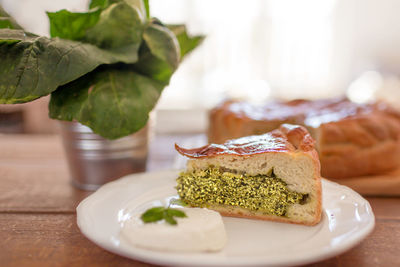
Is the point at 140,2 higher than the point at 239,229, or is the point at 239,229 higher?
the point at 140,2

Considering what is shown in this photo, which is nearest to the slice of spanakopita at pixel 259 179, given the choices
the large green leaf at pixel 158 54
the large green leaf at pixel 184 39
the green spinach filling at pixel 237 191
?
the green spinach filling at pixel 237 191

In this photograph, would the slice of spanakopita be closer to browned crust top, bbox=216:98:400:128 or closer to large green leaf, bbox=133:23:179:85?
large green leaf, bbox=133:23:179:85

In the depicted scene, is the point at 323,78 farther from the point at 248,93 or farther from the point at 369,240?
the point at 369,240

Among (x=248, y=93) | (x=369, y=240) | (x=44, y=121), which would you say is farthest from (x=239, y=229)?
Answer: (x=248, y=93)

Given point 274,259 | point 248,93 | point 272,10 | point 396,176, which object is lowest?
point 248,93

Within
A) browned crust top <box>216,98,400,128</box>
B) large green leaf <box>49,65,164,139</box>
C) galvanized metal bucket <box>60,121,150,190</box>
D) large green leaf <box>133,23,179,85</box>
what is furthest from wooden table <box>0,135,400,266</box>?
large green leaf <box>133,23,179,85</box>

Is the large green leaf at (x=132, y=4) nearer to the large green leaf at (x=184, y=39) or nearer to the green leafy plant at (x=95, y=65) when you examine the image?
the green leafy plant at (x=95, y=65)
